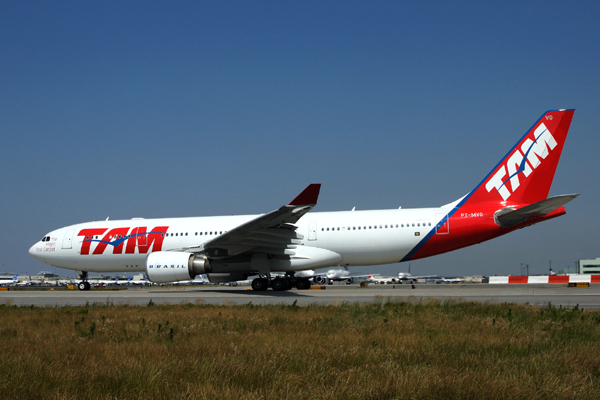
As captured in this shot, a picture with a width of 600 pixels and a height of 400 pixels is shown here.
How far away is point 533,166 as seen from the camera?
20.2 meters

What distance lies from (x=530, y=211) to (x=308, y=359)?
16385mm

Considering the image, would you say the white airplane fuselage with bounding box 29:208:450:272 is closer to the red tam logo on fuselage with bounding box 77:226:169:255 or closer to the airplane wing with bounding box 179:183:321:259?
the red tam logo on fuselage with bounding box 77:226:169:255

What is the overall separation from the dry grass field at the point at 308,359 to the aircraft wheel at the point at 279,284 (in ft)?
39.5

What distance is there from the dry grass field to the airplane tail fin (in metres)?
12.7

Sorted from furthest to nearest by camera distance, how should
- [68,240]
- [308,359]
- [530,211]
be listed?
[68,240], [530,211], [308,359]

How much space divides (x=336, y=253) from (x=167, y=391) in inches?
688

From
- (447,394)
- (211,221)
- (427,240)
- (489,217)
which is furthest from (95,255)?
(447,394)

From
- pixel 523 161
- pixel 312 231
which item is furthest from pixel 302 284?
pixel 523 161

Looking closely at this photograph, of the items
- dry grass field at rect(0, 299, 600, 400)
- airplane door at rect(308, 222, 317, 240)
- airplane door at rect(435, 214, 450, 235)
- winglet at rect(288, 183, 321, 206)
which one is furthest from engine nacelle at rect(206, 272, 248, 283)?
dry grass field at rect(0, 299, 600, 400)

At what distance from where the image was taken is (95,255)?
76.5 feet

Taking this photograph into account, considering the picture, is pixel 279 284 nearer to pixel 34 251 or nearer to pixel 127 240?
pixel 127 240

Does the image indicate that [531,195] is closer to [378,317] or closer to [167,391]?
[378,317]

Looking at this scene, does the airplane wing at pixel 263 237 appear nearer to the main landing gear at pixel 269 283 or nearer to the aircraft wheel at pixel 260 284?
the main landing gear at pixel 269 283

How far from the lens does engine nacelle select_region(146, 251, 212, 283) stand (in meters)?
18.8
